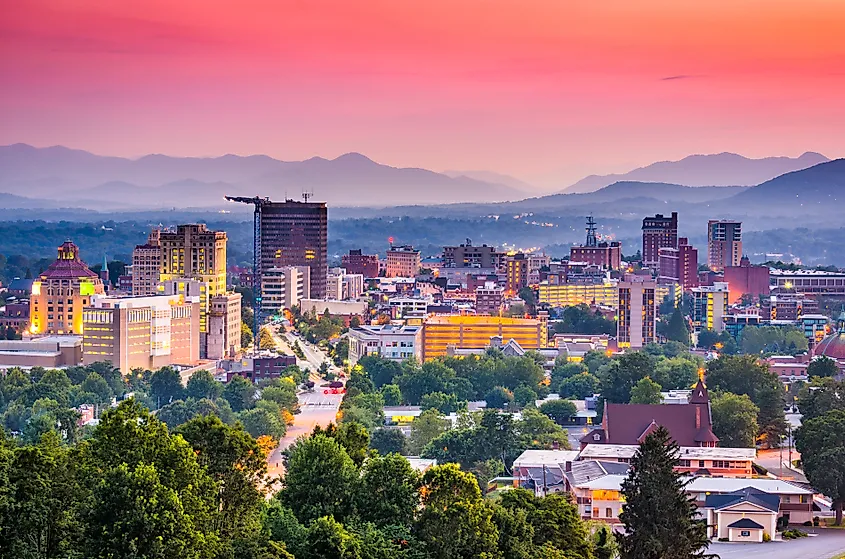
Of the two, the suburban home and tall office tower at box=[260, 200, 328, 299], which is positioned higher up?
tall office tower at box=[260, 200, 328, 299]

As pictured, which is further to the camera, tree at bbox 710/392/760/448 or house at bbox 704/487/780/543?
tree at bbox 710/392/760/448

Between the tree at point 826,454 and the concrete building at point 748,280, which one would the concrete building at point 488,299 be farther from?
the tree at point 826,454

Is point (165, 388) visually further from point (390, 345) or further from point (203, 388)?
point (390, 345)

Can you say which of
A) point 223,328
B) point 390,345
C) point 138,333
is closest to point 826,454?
point 390,345

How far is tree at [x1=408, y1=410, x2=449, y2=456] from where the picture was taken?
146 feet

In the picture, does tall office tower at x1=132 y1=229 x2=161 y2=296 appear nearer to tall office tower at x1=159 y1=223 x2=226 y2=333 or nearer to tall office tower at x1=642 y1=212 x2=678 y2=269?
tall office tower at x1=159 y1=223 x2=226 y2=333

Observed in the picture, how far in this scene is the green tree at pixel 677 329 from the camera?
3268 inches

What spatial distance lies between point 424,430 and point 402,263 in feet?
278

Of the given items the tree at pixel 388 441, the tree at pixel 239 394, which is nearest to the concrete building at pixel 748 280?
the tree at pixel 239 394

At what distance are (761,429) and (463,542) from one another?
82.2 feet

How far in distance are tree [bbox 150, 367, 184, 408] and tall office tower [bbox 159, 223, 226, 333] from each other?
18.6 meters

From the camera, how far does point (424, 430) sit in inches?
1780

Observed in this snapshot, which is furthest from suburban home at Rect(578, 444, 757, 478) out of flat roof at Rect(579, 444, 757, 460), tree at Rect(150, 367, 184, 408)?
tree at Rect(150, 367, 184, 408)

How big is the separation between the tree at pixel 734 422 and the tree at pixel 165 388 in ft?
67.6
